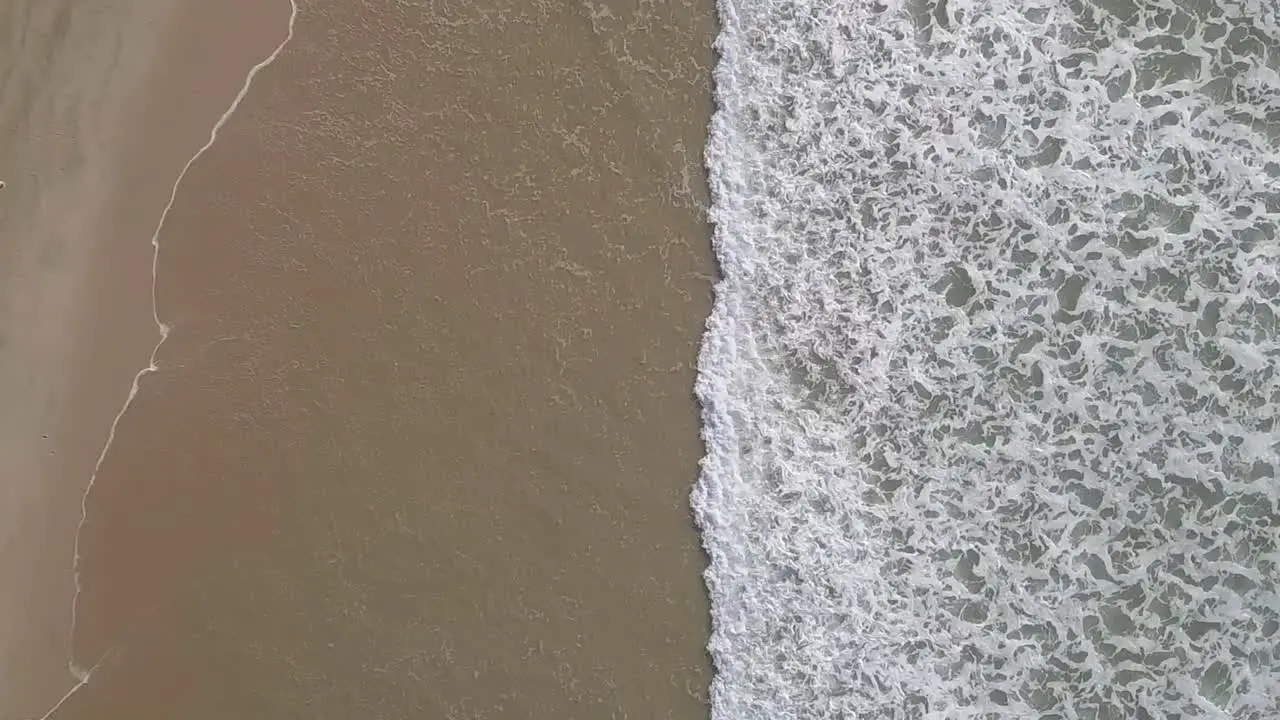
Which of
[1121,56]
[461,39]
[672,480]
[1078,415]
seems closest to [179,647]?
[672,480]

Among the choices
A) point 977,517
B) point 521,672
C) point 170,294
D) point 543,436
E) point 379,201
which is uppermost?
point 379,201

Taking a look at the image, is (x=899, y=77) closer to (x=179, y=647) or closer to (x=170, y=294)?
(x=170, y=294)

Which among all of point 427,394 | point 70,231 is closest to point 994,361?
point 427,394

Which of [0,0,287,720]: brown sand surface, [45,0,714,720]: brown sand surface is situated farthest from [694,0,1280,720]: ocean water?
[0,0,287,720]: brown sand surface

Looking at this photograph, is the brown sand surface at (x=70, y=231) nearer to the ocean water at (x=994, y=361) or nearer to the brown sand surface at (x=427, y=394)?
the brown sand surface at (x=427, y=394)

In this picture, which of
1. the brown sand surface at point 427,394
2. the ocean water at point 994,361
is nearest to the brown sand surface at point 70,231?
the brown sand surface at point 427,394

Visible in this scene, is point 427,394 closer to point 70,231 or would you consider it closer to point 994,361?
point 70,231

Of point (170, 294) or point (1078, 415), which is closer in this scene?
point (1078, 415)
